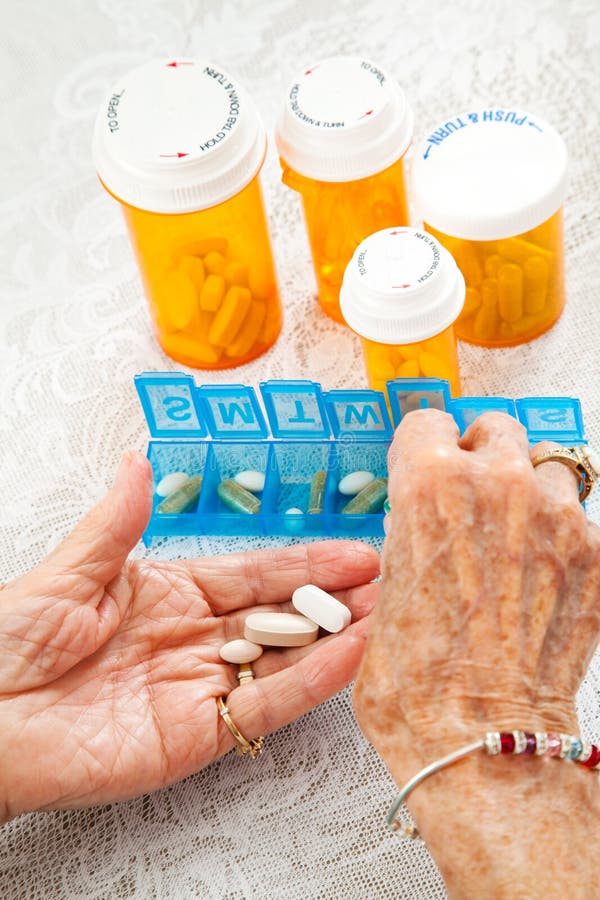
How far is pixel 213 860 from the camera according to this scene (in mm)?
1210

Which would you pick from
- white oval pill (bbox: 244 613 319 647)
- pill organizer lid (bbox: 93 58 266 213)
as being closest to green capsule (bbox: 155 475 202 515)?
white oval pill (bbox: 244 613 319 647)

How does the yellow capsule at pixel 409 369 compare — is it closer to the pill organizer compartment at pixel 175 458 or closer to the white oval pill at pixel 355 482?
the white oval pill at pixel 355 482

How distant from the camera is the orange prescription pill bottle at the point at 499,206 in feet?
4.71

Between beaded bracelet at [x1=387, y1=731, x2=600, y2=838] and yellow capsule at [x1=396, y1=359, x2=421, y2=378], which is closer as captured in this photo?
beaded bracelet at [x1=387, y1=731, x2=600, y2=838]

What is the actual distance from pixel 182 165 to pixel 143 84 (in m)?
0.16

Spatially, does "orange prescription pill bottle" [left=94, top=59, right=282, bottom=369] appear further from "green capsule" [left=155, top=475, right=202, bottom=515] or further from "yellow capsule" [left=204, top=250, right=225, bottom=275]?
"green capsule" [left=155, top=475, right=202, bottom=515]

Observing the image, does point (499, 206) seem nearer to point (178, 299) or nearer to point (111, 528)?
point (178, 299)

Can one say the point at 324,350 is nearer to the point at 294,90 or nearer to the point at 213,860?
the point at 294,90

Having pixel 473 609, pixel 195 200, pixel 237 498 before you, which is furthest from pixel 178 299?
pixel 473 609

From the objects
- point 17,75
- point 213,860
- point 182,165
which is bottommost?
point 213,860

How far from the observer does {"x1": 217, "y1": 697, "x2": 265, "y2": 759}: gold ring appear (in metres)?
1.21

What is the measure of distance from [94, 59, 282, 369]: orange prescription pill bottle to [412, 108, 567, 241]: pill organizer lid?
0.75 ft

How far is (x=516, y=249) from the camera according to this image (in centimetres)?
147

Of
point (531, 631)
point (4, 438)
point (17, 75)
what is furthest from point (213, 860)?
point (17, 75)
